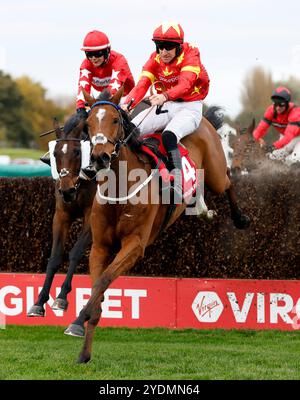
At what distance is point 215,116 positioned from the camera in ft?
31.3

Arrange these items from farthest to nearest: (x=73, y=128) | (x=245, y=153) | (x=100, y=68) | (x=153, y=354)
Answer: (x=245, y=153), (x=100, y=68), (x=153, y=354), (x=73, y=128)

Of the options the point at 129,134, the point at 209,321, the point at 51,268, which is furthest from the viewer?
the point at 209,321

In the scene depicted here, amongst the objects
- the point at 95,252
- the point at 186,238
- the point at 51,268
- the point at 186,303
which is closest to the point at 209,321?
the point at 186,303

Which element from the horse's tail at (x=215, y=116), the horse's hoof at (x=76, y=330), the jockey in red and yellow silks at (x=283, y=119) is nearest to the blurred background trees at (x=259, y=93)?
the jockey in red and yellow silks at (x=283, y=119)

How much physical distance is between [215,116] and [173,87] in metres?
1.58

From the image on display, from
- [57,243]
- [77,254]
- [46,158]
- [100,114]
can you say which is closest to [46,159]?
[46,158]

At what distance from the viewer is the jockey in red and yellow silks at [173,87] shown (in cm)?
782

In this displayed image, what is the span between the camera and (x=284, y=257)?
9258 mm

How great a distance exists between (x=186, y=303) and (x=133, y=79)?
2226 mm

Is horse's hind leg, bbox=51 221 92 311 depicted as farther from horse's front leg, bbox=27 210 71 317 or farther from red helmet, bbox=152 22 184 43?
red helmet, bbox=152 22 184 43

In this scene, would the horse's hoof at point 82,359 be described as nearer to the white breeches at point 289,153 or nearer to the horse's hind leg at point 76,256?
the horse's hind leg at point 76,256

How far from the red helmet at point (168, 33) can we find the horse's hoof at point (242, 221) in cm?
202

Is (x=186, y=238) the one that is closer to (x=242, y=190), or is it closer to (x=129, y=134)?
(x=242, y=190)

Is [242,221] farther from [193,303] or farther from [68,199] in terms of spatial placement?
[68,199]
